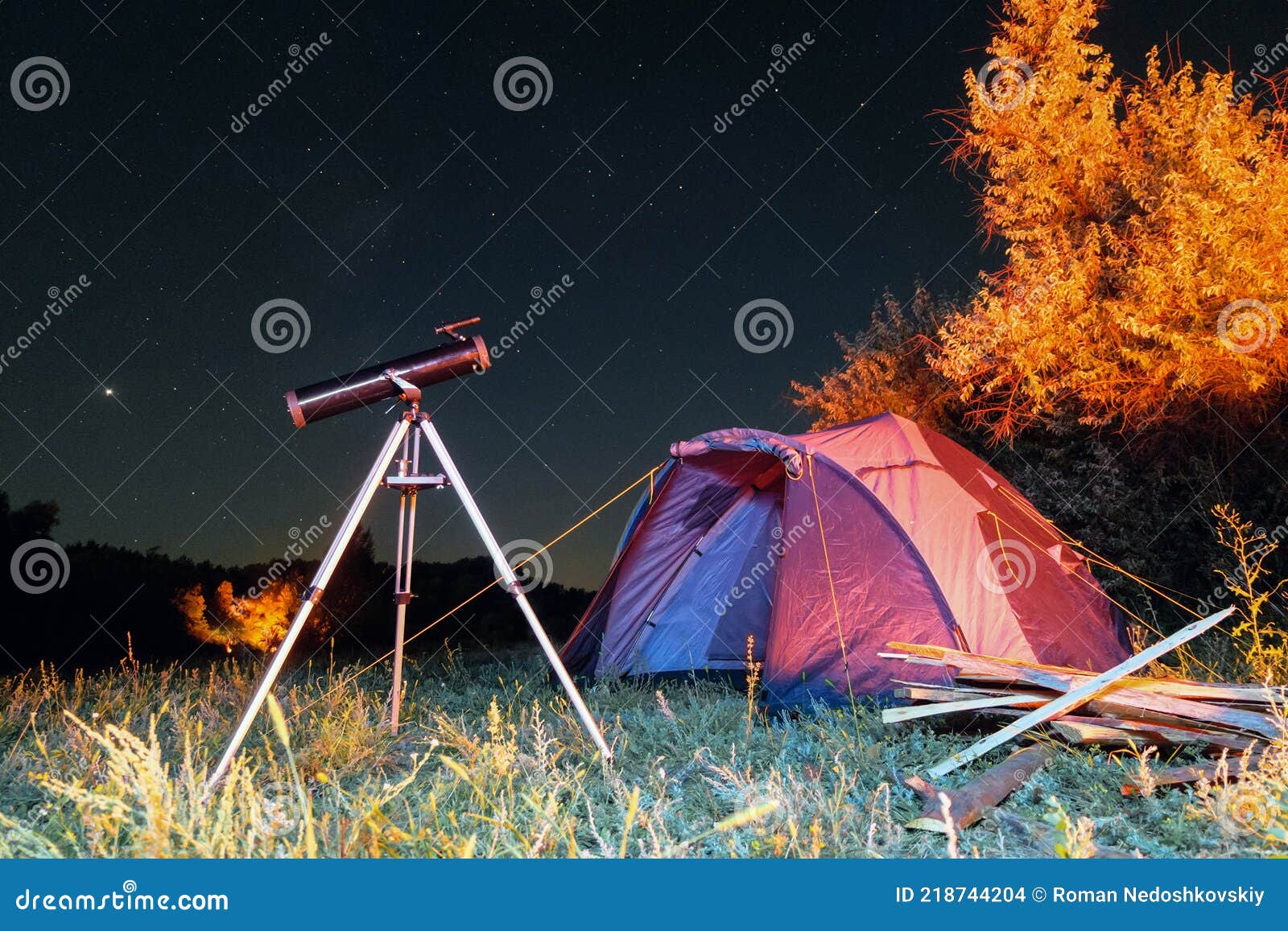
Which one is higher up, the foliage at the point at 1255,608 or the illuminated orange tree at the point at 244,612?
the foliage at the point at 1255,608

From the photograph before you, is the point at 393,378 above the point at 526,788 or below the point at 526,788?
above

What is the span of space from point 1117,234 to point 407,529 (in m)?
7.23

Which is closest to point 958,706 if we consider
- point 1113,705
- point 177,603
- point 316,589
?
point 1113,705

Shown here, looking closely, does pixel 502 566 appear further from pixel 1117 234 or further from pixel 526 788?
pixel 1117 234

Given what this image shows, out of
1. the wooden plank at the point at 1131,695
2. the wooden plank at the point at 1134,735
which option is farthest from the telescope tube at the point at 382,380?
the wooden plank at the point at 1134,735

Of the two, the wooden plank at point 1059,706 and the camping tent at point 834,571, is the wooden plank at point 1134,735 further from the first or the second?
the camping tent at point 834,571

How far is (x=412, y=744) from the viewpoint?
157 inches

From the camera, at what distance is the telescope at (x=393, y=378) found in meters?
3.16

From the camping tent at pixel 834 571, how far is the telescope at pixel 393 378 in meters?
2.27

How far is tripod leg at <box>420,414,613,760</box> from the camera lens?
122 inches

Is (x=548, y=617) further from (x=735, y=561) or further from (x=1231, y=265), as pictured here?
(x=1231, y=265)

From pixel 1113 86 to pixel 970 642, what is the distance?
589cm

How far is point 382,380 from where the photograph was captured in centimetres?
328
